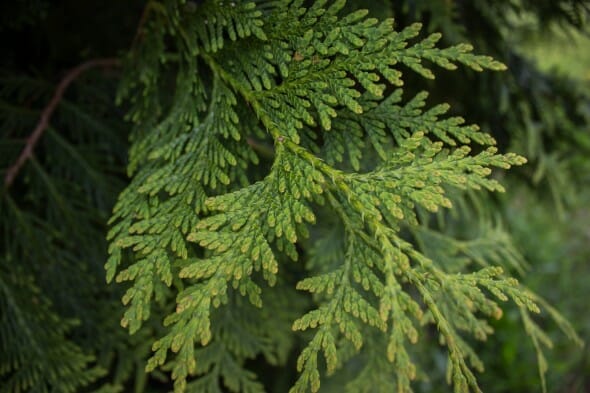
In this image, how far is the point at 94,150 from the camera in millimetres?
2189

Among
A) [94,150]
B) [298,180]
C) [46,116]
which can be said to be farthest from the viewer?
[94,150]

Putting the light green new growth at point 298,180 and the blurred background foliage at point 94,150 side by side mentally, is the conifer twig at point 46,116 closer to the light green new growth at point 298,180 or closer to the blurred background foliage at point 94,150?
the blurred background foliage at point 94,150

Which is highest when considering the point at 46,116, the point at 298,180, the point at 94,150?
the point at 46,116

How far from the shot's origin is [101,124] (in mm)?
2170

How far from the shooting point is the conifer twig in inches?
77.0

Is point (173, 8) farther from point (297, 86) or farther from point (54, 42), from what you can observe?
point (54, 42)

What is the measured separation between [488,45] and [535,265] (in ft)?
10.4

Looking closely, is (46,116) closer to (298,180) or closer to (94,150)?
(94,150)

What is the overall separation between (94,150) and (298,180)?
121cm

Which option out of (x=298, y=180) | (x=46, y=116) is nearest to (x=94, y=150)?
(x=46, y=116)

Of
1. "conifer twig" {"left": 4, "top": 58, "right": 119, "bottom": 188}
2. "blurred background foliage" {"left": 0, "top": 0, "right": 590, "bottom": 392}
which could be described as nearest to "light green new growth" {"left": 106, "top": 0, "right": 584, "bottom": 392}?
"blurred background foliage" {"left": 0, "top": 0, "right": 590, "bottom": 392}

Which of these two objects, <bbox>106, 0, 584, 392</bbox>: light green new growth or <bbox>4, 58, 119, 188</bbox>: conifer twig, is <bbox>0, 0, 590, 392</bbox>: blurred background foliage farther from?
<bbox>106, 0, 584, 392</bbox>: light green new growth

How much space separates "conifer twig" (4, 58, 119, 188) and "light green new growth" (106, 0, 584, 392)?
55 centimetres

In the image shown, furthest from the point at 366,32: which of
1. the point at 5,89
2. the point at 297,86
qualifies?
the point at 5,89
